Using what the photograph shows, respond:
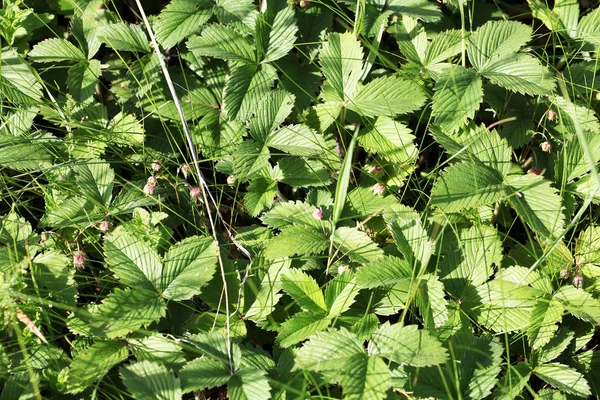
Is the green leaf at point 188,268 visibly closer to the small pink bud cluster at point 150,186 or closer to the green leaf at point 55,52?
the small pink bud cluster at point 150,186

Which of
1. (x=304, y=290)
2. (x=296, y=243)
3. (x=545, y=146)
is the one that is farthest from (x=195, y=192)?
(x=545, y=146)

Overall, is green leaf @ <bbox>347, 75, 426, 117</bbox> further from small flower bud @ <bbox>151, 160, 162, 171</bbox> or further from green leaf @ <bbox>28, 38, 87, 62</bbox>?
green leaf @ <bbox>28, 38, 87, 62</bbox>

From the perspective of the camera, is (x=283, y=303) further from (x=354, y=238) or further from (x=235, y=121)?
(x=235, y=121)

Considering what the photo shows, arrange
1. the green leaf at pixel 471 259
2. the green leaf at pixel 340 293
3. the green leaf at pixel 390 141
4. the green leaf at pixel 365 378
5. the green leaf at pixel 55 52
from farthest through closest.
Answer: the green leaf at pixel 55 52, the green leaf at pixel 390 141, the green leaf at pixel 471 259, the green leaf at pixel 340 293, the green leaf at pixel 365 378

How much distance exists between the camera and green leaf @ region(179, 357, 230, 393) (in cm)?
167

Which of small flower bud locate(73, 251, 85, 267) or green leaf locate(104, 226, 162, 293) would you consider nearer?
green leaf locate(104, 226, 162, 293)

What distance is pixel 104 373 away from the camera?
1.75 m

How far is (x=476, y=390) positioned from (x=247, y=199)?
92cm

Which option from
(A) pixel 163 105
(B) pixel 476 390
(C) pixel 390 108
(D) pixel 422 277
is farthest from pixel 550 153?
(A) pixel 163 105

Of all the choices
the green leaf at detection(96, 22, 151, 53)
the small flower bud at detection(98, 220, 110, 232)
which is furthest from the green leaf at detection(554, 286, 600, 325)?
the green leaf at detection(96, 22, 151, 53)

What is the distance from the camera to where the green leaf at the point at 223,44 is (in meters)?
2.22

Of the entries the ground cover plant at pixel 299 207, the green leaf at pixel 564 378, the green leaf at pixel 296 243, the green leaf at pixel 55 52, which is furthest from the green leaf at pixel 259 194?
the green leaf at pixel 564 378

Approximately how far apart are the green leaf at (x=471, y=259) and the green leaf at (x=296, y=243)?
0.39 metres

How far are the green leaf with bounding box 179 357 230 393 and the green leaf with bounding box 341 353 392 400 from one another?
32 cm
